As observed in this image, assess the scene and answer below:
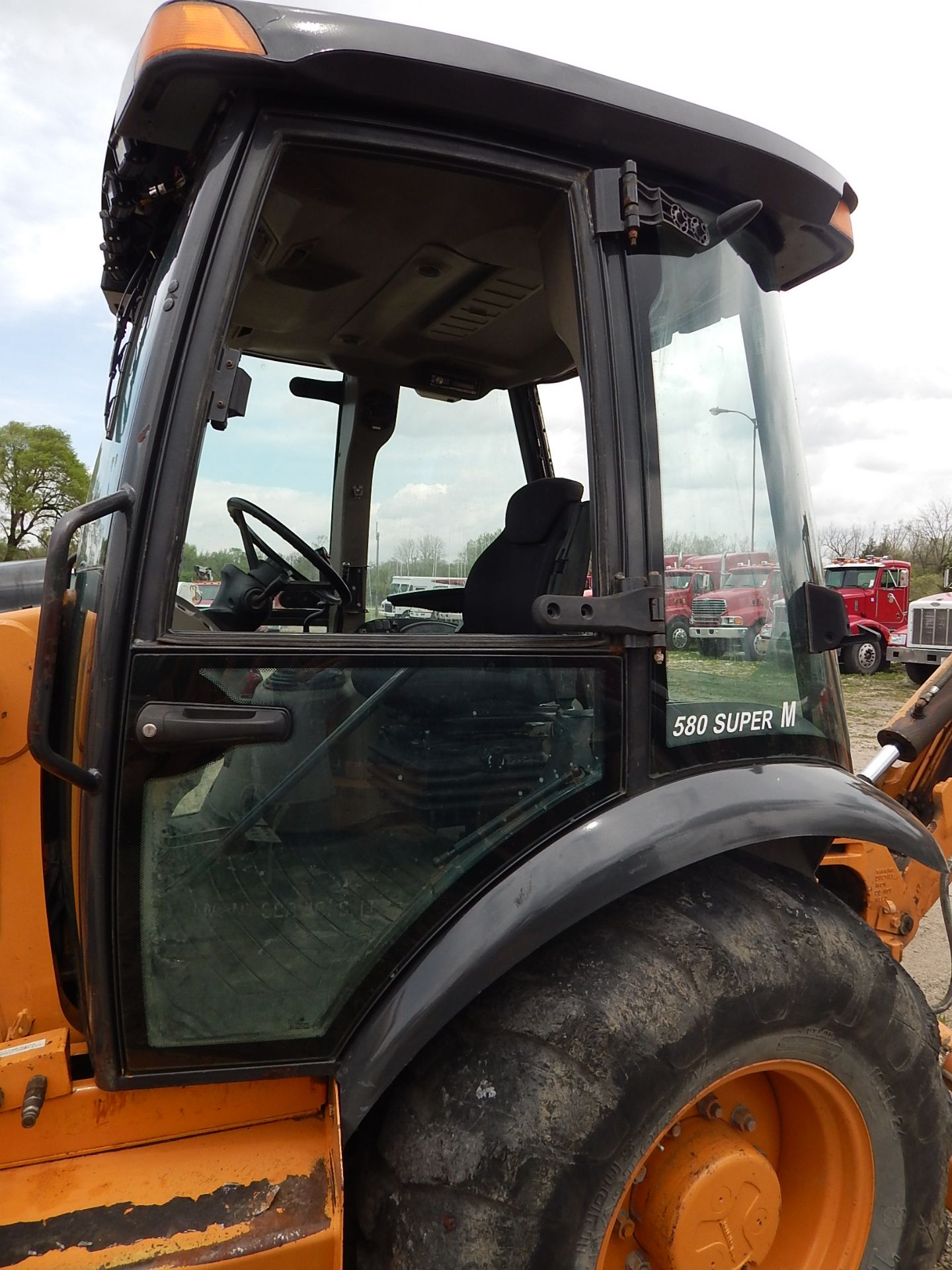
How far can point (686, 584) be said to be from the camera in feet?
5.38

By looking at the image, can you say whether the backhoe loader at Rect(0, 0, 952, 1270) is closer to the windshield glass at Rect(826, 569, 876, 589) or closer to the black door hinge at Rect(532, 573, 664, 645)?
the black door hinge at Rect(532, 573, 664, 645)

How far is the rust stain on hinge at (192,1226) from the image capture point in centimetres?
130

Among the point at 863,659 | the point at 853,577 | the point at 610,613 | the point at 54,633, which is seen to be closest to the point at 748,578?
the point at 610,613

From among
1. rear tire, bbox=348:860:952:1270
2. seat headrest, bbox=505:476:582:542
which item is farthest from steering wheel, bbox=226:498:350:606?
rear tire, bbox=348:860:952:1270

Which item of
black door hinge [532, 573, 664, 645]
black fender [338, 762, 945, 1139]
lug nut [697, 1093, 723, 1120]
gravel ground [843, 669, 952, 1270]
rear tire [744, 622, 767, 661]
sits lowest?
gravel ground [843, 669, 952, 1270]

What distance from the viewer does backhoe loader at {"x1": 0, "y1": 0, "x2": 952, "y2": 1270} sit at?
53.8 inches

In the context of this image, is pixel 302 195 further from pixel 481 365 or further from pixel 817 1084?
pixel 817 1084

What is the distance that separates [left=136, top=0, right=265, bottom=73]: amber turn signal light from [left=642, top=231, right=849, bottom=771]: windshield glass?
2.45 ft

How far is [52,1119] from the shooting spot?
4.75 ft

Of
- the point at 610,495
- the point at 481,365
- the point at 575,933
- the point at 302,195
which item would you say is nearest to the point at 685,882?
the point at 575,933

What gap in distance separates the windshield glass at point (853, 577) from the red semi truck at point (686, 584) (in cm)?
1675

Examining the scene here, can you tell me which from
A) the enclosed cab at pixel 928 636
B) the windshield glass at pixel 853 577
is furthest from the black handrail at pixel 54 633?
the windshield glass at pixel 853 577

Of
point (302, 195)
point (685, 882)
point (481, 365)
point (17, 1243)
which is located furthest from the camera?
point (481, 365)

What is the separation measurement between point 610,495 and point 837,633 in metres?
0.68
